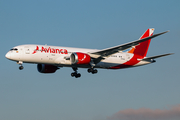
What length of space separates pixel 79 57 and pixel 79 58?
0.16 meters

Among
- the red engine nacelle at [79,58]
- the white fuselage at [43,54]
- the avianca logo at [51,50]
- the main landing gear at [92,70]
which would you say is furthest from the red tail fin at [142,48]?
the avianca logo at [51,50]

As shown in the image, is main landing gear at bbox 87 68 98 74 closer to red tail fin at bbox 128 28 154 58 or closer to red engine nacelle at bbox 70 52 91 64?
red engine nacelle at bbox 70 52 91 64

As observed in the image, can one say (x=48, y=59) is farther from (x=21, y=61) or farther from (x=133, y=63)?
(x=133, y=63)

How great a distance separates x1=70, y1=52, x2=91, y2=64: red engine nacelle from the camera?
4800 cm

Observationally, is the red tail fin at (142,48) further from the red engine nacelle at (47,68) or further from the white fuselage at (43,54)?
the red engine nacelle at (47,68)

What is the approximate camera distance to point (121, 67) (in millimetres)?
54031

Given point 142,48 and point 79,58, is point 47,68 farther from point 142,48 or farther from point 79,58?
point 142,48

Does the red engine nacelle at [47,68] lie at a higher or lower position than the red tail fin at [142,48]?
lower

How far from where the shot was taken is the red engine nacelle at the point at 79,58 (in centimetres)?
4800

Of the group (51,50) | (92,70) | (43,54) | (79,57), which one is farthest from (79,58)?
(43,54)

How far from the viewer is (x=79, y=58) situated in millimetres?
48000

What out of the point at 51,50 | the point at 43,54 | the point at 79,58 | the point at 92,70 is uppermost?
the point at 51,50

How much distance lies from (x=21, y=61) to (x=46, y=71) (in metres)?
8.86

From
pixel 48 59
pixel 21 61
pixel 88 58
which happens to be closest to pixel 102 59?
pixel 88 58
